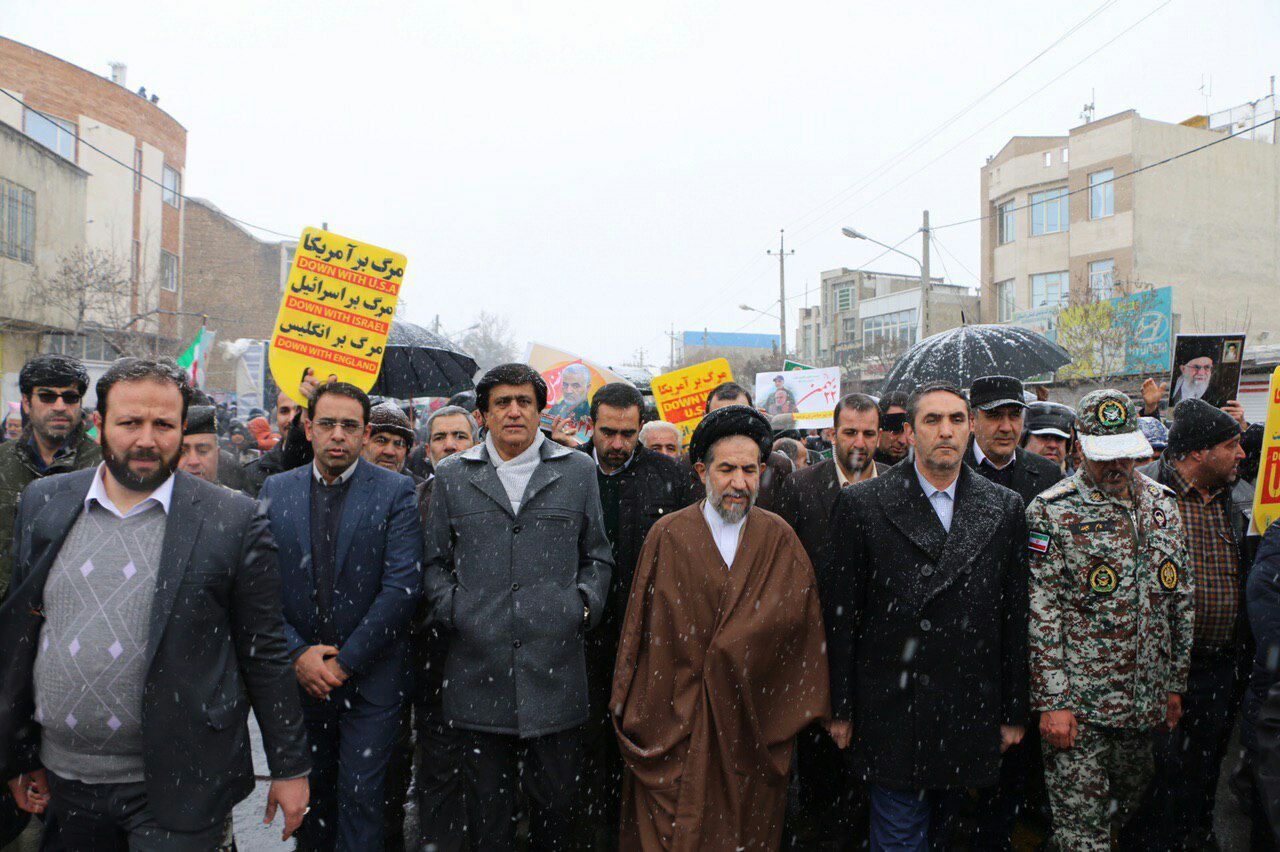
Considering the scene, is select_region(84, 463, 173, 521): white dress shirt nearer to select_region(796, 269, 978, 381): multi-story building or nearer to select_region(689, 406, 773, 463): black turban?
select_region(689, 406, 773, 463): black turban

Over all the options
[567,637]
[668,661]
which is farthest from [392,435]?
[668,661]

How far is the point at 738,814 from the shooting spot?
142 inches

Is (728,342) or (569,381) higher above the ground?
(728,342)

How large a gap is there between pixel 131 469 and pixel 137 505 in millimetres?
145

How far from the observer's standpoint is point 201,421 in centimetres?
519

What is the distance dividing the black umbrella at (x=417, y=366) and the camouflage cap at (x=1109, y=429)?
6211mm

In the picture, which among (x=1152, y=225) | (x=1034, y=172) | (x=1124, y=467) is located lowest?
(x=1124, y=467)

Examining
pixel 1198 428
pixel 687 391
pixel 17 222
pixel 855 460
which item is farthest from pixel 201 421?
pixel 17 222

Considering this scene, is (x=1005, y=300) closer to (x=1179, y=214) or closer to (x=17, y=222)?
(x=1179, y=214)

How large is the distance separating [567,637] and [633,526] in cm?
98

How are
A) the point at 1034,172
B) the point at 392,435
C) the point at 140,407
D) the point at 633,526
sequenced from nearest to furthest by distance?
1. the point at 140,407
2. the point at 633,526
3. the point at 392,435
4. the point at 1034,172

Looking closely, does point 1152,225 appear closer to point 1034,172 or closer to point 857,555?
point 1034,172

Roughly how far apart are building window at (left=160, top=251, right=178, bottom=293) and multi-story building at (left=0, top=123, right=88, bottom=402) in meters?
11.5

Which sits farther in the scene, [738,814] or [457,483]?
[457,483]
